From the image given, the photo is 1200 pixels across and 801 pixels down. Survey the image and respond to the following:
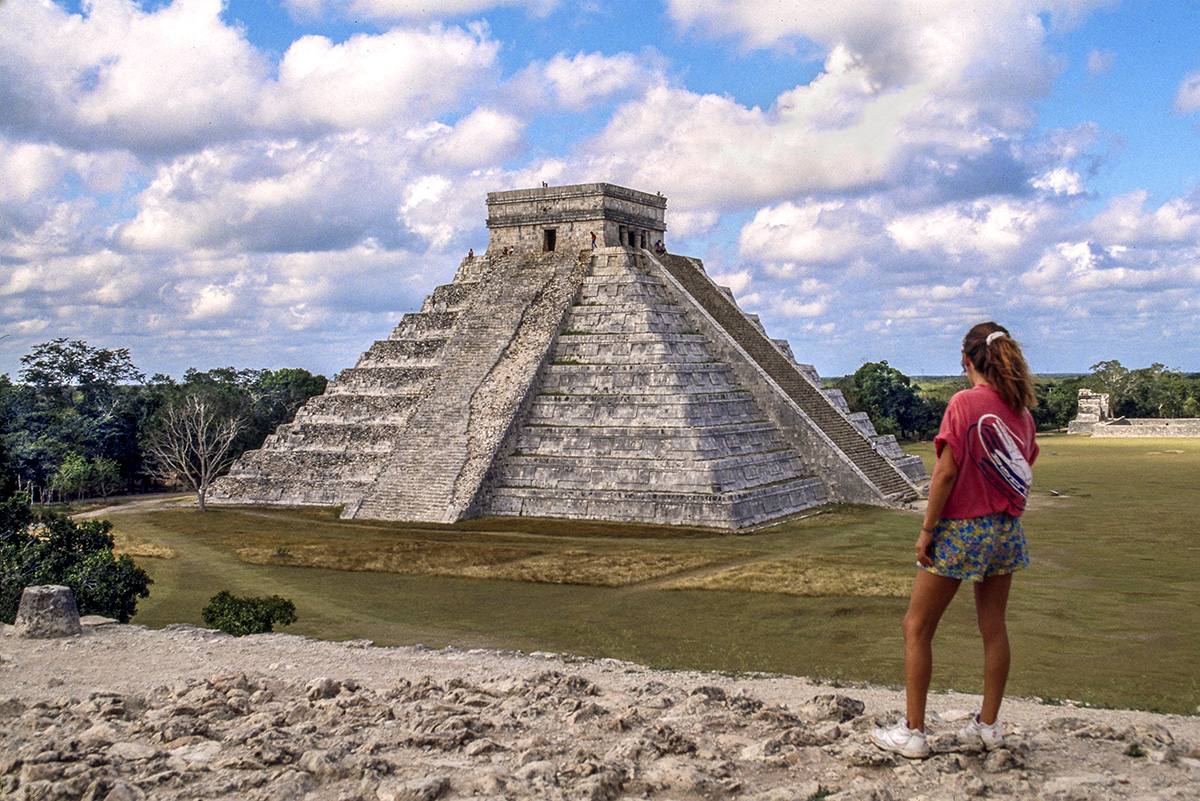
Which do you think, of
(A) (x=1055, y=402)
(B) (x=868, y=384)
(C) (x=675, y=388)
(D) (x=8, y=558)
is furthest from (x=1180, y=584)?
(A) (x=1055, y=402)

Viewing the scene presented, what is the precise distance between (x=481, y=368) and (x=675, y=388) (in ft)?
24.3

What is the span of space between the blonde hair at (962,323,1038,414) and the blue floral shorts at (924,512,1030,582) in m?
0.77

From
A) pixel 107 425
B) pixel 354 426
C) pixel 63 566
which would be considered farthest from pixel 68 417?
pixel 63 566

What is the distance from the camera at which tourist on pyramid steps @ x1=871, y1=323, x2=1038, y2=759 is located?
612 centimetres

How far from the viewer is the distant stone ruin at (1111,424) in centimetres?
6372

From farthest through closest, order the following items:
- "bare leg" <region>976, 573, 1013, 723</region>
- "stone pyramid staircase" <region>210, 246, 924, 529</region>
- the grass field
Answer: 1. "stone pyramid staircase" <region>210, 246, 924, 529</region>
2. the grass field
3. "bare leg" <region>976, 573, 1013, 723</region>

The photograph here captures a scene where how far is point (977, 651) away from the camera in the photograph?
47.0ft

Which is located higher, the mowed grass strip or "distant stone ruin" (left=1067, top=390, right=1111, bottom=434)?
"distant stone ruin" (left=1067, top=390, right=1111, bottom=434)

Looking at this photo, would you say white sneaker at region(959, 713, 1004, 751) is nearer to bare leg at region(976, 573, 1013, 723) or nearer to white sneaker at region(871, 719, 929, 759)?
bare leg at region(976, 573, 1013, 723)

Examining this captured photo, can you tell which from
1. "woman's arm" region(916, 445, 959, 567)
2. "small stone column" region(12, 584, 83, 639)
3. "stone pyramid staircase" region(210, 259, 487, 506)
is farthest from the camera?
"stone pyramid staircase" region(210, 259, 487, 506)

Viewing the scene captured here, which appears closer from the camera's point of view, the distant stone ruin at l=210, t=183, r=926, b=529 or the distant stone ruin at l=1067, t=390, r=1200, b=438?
the distant stone ruin at l=210, t=183, r=926, b=529

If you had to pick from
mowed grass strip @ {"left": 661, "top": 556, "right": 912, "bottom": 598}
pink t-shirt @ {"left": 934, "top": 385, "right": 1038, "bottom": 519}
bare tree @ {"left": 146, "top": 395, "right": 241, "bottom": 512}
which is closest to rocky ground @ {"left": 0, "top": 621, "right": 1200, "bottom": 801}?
pink t-shirt @ {"left": 934, "top": 385, "right": 1038, "bottom": 519}

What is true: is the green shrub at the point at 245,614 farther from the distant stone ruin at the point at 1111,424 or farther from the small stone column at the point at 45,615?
the distant stone ruin at the point at 1111,424

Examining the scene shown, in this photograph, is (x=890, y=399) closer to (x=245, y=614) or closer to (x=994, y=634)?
(x=245, y=614)
